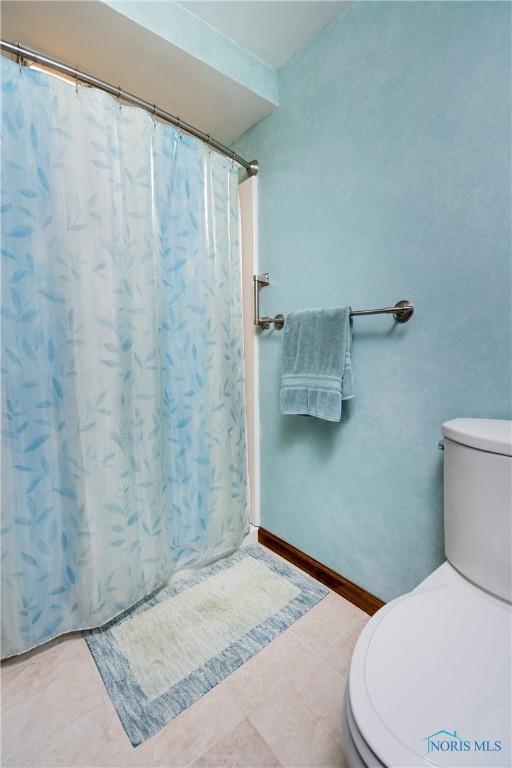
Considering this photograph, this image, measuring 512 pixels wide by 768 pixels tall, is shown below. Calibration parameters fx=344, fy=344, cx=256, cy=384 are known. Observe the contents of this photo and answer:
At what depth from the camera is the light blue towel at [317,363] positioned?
4.13 feet

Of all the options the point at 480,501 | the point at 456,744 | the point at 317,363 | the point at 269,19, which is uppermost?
the point at 269,19

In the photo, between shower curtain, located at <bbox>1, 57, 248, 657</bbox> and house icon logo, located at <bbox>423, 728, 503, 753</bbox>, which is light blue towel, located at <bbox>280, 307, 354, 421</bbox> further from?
house icon logo, located at <bbox>423, 728, 503, 753</bbox>

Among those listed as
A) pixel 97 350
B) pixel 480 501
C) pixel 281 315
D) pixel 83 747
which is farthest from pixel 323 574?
pixel 97 350

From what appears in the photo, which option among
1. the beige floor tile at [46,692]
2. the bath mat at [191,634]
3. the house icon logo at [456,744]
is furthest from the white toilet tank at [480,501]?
the beige floor tile at [46,692]

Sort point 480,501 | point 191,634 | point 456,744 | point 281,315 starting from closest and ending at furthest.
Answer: point 456,744 → point 480,501 → point 191,634 → point 281,315

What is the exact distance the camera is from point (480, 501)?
0.86 m

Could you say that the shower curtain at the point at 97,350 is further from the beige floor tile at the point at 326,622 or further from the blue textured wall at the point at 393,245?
the beige floor tile at the point at 326,622

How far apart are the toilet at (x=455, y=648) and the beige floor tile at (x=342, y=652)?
0.48m

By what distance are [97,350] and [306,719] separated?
127 cm

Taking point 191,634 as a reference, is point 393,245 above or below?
above

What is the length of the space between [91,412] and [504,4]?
1645mm

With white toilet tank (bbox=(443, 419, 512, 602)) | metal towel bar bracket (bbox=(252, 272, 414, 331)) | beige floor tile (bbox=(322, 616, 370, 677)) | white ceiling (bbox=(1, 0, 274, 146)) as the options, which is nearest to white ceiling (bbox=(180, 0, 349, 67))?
white ceiling (bbox=(1, 0, 274, 146))

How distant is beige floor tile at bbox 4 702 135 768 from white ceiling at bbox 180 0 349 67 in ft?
7.61

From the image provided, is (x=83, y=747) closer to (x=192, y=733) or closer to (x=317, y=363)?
(x=192, y=733)
